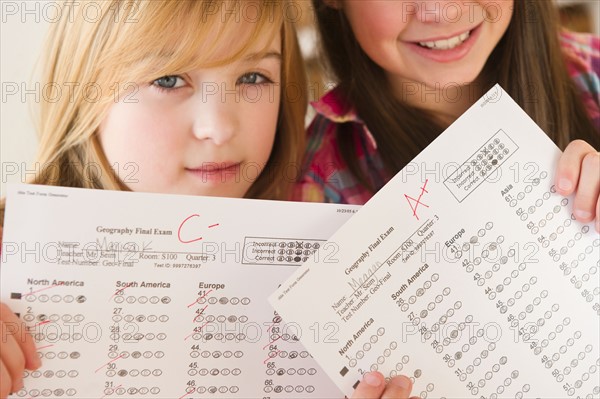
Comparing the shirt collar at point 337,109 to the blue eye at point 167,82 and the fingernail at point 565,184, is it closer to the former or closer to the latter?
the blue eye at point 167,82

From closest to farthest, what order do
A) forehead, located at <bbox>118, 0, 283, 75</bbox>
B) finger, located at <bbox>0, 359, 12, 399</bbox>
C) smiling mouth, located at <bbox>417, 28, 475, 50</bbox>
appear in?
1. finger, located at <bbox>0, 359, 12, 399</bbox>
2. forehead, located at <bbox>118, 0, 283, 75</bbox>
3. smiling mouth, located at <bbox>417, 28, 475, 50</bbox>

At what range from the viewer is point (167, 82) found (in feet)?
2.45

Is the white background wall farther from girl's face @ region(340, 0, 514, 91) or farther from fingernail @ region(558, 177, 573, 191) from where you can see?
fingernail @ region(558, 177, 573, 191)

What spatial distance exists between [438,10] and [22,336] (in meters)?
0.60

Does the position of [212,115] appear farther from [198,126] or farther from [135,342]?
[135,342]

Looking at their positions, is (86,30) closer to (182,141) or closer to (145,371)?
(182,141)

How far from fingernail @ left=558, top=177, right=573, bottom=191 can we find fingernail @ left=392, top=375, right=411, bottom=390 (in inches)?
9.5

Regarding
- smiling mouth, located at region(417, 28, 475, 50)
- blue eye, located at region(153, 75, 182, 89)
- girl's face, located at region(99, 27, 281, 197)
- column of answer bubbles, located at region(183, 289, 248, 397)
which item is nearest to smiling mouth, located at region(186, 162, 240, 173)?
girl's face, located at region(99, 27, 281, 197)

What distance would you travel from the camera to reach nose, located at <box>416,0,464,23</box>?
783 millimetres

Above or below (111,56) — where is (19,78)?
above

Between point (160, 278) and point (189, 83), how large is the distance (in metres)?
0.25

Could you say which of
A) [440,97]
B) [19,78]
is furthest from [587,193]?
[19,78]

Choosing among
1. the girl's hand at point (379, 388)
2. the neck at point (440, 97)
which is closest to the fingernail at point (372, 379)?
the girl's hand at point (379, 388)

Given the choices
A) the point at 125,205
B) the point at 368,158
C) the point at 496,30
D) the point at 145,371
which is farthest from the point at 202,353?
the point at 496,30
